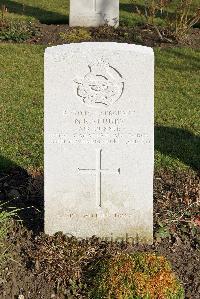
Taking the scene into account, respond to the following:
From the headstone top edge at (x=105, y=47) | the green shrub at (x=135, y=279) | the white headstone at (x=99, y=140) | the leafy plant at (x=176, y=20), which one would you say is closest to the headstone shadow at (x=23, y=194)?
the white headstone at (x=99, y=140)

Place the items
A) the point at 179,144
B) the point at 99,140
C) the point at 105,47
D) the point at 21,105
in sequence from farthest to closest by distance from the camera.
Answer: the point at 21,105 → the point at 179,144 → the point at 99,140 → the point at 105,47

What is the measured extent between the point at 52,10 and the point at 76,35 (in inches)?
122

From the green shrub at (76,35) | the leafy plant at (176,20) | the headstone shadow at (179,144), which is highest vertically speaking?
the leafy plant at (176,20)

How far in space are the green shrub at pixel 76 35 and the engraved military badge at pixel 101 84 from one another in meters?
7.69

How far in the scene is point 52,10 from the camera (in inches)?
607

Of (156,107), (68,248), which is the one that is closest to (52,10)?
(156,107)

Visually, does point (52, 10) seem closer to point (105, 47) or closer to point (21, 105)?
point (21, 105)

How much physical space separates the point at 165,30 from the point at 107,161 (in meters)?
8.41

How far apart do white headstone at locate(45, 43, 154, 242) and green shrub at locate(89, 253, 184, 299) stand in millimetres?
550

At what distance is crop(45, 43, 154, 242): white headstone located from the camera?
4.80m

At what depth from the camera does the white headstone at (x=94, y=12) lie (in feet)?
43.5

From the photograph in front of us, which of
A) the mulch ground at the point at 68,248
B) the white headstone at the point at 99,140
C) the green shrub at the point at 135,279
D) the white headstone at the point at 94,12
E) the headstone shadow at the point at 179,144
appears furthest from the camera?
the white headstone at the point at 94,12

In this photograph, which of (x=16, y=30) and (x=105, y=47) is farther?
(x=16, y=30)

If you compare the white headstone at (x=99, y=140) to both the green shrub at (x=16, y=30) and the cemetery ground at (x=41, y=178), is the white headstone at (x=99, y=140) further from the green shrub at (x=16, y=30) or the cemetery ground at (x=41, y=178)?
the green shrub at (x=16, y=30)
